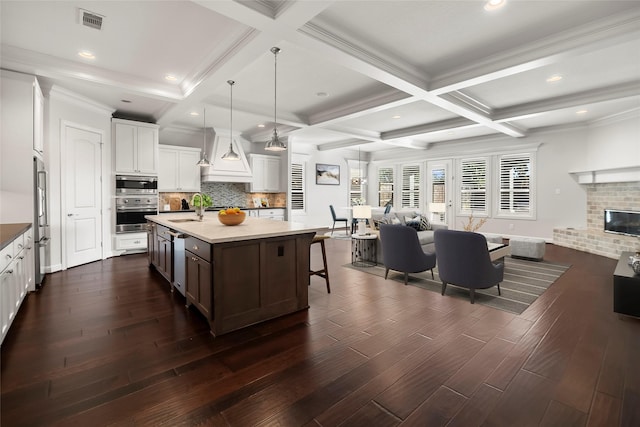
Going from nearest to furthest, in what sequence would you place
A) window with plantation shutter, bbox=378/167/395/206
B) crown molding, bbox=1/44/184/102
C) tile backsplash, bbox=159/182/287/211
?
crown molding, bbox=1/44/184/102, tile backsplash, bbox=159/182/287/211, window with plantation shutter, bbox=378/167/395/206

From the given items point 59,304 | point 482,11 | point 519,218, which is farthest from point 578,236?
point 59,304

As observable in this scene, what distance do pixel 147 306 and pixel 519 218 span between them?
8.65 metres

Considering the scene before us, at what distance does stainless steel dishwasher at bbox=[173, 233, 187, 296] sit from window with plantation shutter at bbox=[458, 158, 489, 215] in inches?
322

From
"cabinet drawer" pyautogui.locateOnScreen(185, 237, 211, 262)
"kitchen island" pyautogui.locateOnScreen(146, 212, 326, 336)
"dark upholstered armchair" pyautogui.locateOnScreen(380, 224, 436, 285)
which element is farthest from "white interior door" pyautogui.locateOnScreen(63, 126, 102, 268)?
"dark upholstered armchair" pyautogui.locateOnScreen(380, 224, 436, 285)

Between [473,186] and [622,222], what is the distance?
11.2 feet

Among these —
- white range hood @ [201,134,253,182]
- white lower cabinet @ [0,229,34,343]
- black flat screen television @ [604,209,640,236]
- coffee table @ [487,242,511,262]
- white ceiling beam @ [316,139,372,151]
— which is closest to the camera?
white lower cabinet @ [0,229,34,343]

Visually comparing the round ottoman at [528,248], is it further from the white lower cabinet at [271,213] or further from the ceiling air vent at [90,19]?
the ceiling air vent at [90,19]

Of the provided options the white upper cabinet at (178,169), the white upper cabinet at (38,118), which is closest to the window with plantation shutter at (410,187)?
the white upper cabinet at (178,169)

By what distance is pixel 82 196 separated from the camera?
5156 millimetres

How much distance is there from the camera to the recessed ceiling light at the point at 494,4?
2691 mm

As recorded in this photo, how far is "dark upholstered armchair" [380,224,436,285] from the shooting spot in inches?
162

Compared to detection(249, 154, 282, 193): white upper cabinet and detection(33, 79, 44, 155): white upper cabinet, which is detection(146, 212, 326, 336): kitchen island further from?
detection(249, 154, 282, 193): white upper cabinet

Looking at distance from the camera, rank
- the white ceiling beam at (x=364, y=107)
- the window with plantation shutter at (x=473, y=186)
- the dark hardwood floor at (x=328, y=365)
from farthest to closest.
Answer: the window with plantation shutter at (x=473, y=186), the white ceiling beam at (x=364, y=107), the dark hardwood floor at (x=328, y=365)

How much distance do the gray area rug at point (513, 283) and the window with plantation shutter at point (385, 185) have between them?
19.1 feet
